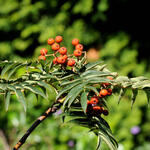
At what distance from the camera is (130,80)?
109cm

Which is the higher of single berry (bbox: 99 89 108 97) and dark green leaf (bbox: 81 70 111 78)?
dark green leaf (bbox: 81 70 111 78)

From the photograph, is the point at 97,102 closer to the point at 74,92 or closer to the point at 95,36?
the point at 74,92

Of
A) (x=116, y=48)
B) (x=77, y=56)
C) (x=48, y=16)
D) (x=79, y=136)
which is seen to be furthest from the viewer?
(x=48, y=16)

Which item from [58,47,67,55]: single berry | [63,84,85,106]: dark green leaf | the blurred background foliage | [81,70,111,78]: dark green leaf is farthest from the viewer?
the blurred background foliage

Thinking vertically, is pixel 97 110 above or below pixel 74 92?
below

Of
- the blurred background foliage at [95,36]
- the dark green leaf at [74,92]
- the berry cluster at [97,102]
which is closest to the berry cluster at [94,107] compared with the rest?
the berry cluster at [97,102]

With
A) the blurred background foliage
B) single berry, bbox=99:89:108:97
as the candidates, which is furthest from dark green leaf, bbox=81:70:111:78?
the blurred background foliage

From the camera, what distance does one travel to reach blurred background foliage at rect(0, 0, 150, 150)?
3787 mm

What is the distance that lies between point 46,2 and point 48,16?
0.22m

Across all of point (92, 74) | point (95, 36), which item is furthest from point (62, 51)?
point (95, 36)

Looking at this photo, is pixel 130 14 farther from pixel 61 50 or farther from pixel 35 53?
pixel 61 50

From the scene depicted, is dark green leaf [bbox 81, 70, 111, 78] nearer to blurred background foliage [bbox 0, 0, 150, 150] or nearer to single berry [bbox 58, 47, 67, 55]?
single berry [bbox 58, 47, 67, 55]

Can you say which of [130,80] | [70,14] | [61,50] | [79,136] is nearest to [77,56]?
[61,50]

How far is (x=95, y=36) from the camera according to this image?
4191mm
